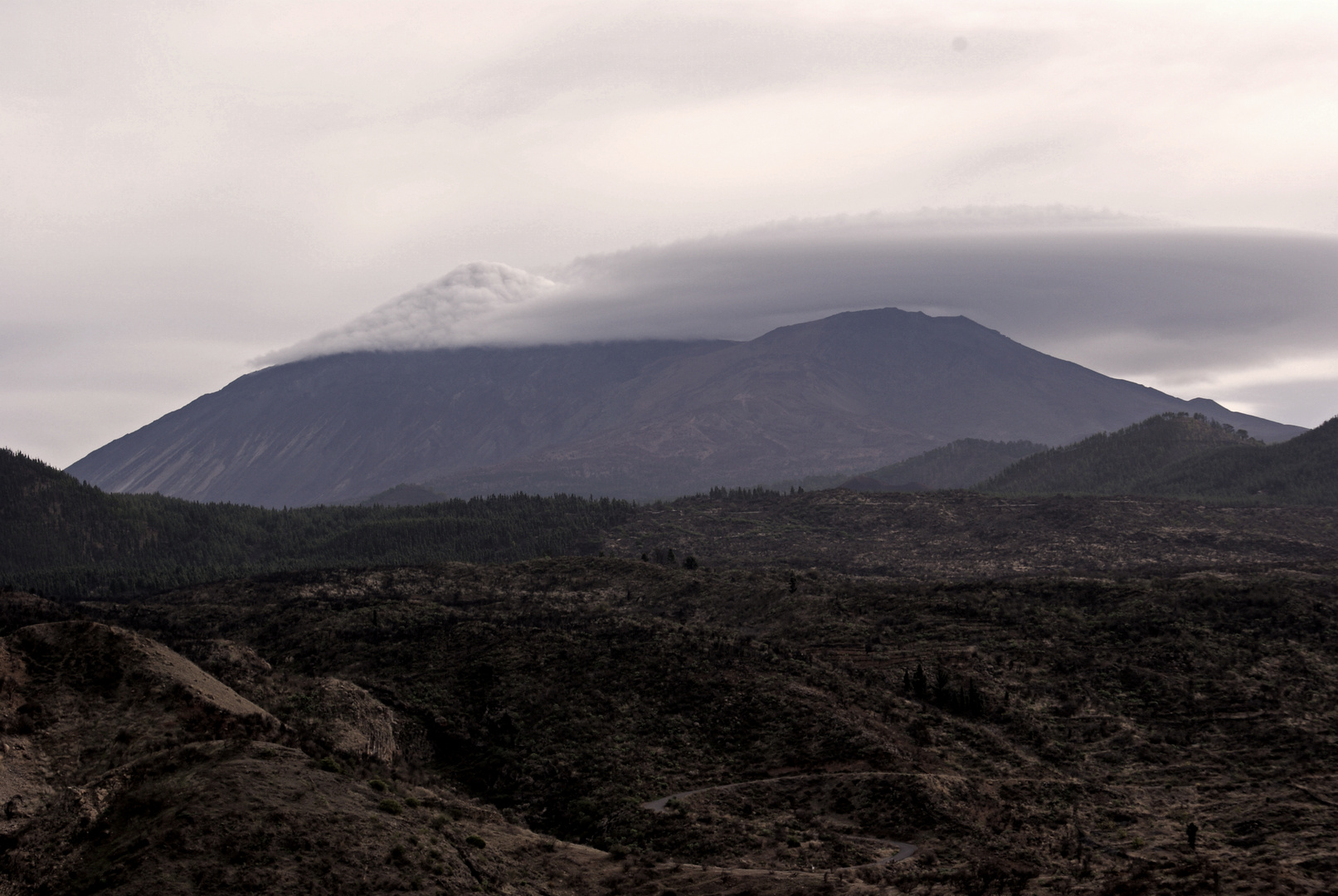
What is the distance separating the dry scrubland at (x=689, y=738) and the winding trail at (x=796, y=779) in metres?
0.34

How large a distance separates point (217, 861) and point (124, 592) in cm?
13689

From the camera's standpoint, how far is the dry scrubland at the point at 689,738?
1182 inches

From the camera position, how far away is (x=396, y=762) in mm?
48094

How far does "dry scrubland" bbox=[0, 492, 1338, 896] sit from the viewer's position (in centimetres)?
3002

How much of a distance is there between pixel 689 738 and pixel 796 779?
26.5ft

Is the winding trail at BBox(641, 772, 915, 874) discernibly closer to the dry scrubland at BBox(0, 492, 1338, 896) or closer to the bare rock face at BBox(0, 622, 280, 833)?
the dry scrubland at BBox(0, 492, 1338, 896)

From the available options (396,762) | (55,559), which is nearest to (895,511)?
(396,762)

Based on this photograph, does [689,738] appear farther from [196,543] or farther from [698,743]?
[196,543]

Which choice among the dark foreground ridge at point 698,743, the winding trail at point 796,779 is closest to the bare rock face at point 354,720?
the dark foreground ridge at point 698,743

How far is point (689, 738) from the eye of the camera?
2095 inches

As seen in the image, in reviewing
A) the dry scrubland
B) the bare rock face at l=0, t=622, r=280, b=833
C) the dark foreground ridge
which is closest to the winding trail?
the dry scrubland

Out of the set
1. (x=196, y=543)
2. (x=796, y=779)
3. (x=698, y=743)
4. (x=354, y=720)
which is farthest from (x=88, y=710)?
(x=196, y=543)

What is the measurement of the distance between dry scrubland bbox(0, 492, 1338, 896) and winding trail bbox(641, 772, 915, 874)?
1.13 ft

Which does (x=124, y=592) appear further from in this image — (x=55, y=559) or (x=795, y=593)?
(x=795, y=593)
